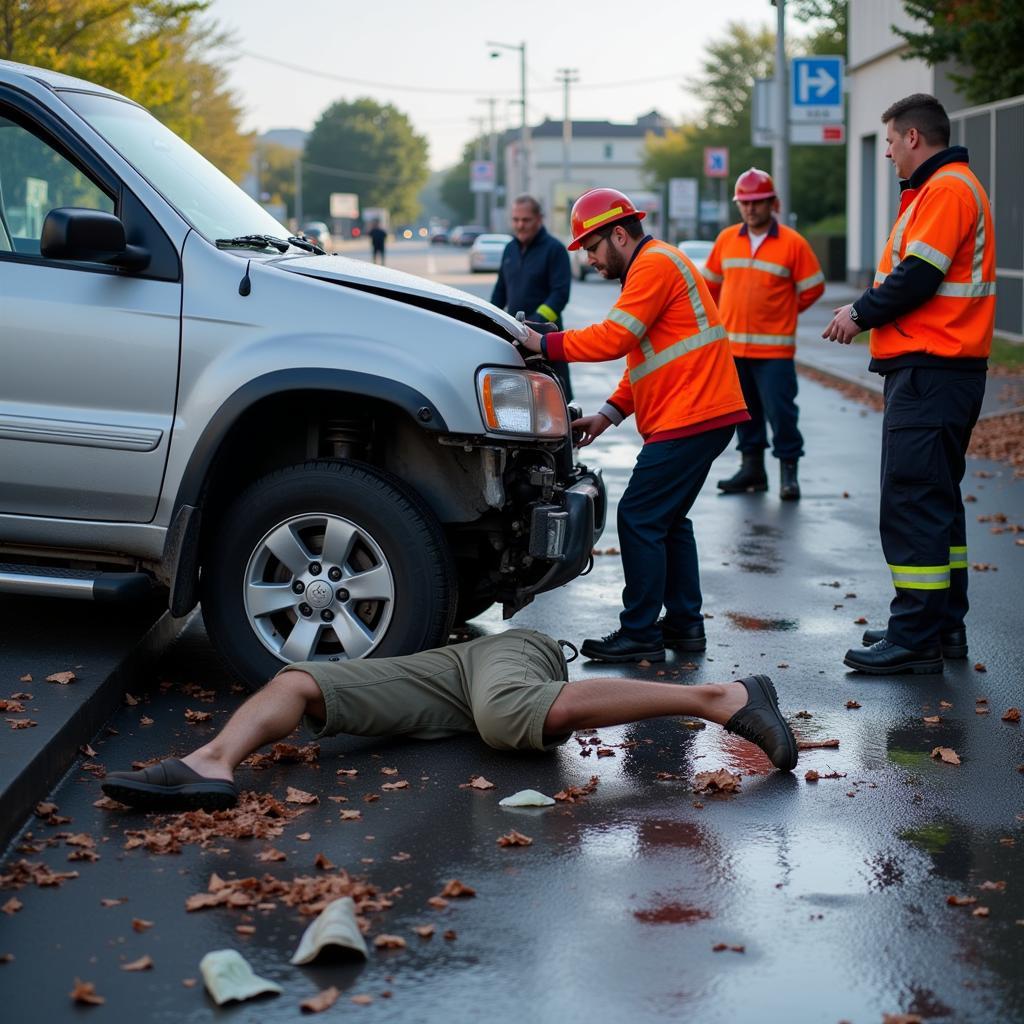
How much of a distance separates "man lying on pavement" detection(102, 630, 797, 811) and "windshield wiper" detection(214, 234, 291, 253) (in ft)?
5.63

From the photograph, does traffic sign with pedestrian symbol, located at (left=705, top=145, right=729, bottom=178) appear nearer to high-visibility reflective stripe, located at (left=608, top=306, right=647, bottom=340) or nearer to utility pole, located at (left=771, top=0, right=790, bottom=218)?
utility pole, located at (left=771, top=0, right=790, bottom=218)

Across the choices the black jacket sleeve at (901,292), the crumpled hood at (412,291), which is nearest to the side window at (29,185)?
the crumpled hood at (412,291)

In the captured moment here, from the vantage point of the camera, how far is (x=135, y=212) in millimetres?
6086

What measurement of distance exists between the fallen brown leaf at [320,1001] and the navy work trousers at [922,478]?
3736 millimetres

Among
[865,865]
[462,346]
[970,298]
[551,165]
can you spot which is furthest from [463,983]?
[551,165]

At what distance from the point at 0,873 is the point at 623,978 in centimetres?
170

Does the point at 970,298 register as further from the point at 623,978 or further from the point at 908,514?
the point at 623,978

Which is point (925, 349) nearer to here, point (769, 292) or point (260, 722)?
point (260, 722)

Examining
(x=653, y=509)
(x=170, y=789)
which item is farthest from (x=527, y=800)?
(x=653, y=509)

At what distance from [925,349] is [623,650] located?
172 cm

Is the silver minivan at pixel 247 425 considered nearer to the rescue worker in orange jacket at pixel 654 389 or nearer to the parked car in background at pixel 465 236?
the rescue worker in orange jacket at pixel 654 389

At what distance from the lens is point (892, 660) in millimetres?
6766

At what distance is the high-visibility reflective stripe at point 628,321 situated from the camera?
677 cm

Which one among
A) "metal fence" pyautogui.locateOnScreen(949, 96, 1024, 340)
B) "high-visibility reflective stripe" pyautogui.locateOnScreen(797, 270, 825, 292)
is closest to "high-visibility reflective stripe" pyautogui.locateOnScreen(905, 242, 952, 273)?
"high-visibility reflective stripe" pyautogui.locateOnScreen(797, 270, 825, 292)
